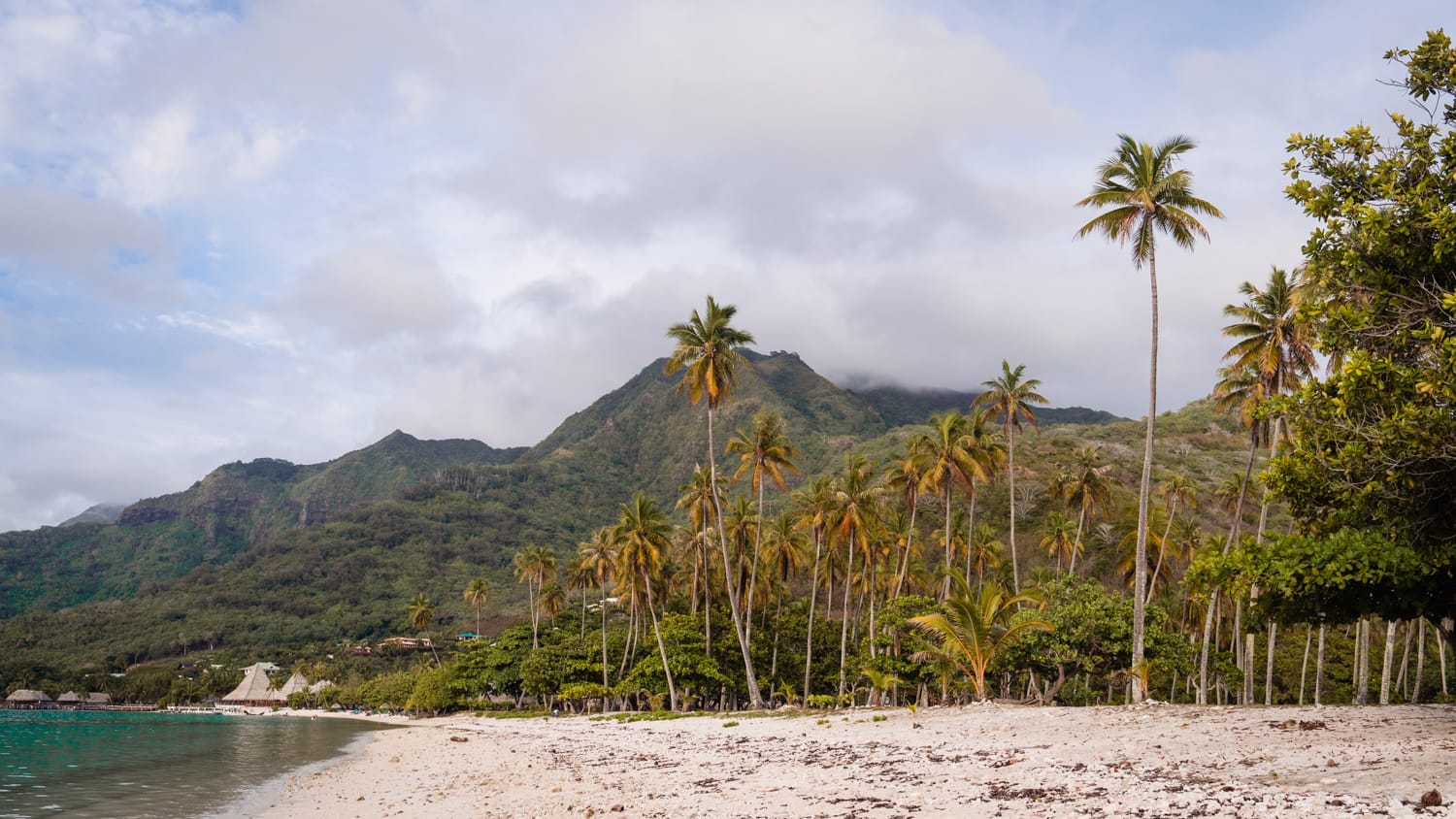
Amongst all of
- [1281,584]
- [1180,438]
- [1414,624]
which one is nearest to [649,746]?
[1281,584]

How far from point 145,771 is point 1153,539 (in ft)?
178

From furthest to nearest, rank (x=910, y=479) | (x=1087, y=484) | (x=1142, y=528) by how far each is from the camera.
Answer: (x=1087, y=484)
(x=910, y=479)
(x=1142, y=528)

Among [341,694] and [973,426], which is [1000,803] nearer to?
[973,426]

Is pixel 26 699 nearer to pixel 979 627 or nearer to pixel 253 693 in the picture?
pixel 253 693

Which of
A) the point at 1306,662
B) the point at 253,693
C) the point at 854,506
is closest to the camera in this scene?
the point at 854,506

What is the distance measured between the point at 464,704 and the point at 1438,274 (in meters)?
86.8

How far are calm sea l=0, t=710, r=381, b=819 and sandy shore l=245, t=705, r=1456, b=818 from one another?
3.11m

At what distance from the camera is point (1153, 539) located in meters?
51.2

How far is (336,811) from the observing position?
20.2m

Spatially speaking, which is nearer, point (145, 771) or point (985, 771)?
point (985, 771)

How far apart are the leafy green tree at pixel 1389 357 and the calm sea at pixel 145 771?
25514mm

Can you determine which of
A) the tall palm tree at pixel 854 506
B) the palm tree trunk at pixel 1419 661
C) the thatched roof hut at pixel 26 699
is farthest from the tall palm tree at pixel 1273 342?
the thatched roof hut at pixel 26 699

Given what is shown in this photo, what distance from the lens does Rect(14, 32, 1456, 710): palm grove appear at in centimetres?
1195

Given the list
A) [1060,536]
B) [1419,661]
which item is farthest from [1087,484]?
[1419,661]
